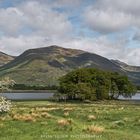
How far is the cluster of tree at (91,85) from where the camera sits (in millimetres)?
133500

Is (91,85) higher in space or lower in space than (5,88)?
higher

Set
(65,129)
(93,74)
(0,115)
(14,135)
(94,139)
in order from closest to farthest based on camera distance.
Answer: (94,139), (14,135), (65,129), (0,115), (93,74)

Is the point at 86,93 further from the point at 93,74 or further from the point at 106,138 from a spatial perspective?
the point at 106,138

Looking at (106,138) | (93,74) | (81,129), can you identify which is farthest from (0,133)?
(93,74)

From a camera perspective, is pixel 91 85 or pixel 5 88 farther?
pixel 91 85

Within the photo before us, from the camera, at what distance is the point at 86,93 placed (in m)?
132

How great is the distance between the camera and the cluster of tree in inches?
5256

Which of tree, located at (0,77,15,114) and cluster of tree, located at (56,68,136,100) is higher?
cluster of tree, located at (56,68,136,100)

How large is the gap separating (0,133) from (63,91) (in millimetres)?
109760

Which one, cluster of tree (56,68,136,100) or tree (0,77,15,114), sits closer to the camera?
tree (0,77,15,114)

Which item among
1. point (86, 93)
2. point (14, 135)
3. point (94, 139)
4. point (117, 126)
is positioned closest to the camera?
point (94, 139)

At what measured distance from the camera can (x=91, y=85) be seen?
5497 inches

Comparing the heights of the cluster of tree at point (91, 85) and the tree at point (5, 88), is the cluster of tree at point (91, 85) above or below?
above

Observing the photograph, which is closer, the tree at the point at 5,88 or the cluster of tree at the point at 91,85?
the tree at the point at 5,88
